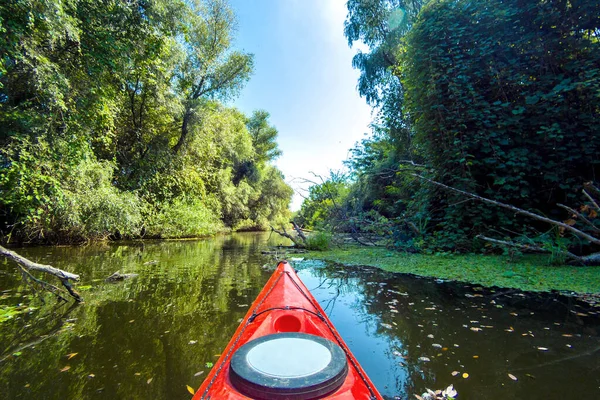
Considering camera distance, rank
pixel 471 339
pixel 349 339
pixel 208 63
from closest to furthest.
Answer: pixel 471 339
pixel 349 339
pixel 208 63

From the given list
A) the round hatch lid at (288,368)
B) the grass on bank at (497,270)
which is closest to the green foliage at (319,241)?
the grass on bank at (497,270)

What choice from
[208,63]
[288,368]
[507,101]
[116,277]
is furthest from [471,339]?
[208,63]

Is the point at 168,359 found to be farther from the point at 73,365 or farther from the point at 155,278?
the point at 155,278

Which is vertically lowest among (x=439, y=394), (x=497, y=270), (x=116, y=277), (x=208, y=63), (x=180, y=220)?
(x=116, y=277)

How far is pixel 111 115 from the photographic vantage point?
924 cm

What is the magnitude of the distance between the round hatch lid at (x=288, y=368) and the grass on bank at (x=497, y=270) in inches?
156

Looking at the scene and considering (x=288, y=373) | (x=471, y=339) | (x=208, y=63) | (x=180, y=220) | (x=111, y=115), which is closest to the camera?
(x=288, y=373)

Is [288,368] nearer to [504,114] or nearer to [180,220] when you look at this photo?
[504,114]

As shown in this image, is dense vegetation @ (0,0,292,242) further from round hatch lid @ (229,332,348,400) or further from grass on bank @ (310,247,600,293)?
grass on bank @ (310,247,600,293)

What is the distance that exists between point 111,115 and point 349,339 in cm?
1055

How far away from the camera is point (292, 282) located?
2641 mm

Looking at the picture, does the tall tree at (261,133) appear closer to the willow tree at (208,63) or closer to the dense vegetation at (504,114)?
the willow tree at (208,63)

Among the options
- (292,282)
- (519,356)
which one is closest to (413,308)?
(519,356)

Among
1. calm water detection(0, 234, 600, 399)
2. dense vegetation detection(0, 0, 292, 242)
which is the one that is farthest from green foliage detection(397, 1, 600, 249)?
dense vegetation detection(0, 0, 292, 242)
